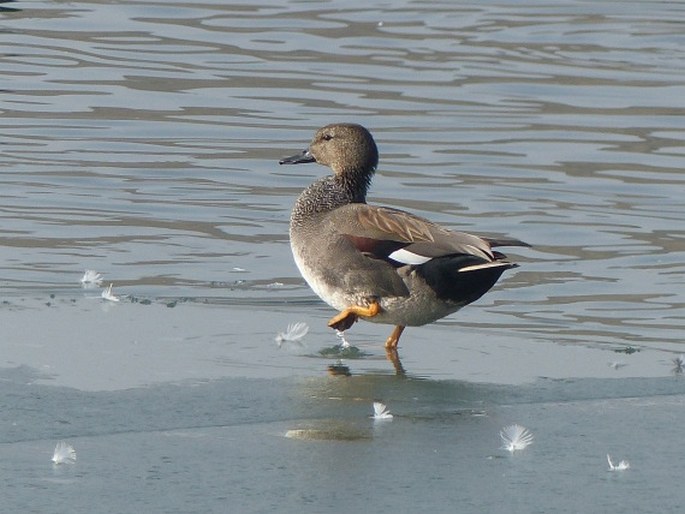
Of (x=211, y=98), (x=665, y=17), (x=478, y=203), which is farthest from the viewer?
(x=665, y=17)

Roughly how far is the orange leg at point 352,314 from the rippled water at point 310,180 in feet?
0.42

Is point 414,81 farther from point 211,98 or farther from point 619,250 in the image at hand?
point 619,250

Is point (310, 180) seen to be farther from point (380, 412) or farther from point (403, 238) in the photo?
point (380, 412)

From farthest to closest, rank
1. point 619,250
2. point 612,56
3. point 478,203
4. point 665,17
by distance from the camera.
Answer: point 665,17 < point 612,56 < point 478,203 < point 619,250

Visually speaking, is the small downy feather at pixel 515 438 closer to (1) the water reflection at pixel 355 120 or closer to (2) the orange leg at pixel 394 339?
(2) the orange leg at pixel 394 339

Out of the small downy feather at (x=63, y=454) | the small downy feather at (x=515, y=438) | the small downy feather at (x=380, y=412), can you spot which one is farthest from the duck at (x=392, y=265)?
the small downy feather at (x=63, y=454)

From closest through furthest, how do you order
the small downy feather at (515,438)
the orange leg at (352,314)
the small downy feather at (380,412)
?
the small downy feather at (515,438) < the small downy feather at (380,412) < the orange leg at (352,314)

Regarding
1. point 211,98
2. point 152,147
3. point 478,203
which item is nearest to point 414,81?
point 211,98

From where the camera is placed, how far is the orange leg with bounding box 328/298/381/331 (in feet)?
21.3

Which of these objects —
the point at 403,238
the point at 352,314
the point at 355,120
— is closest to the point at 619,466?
the point at 403,238

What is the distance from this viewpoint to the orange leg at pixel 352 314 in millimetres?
6504

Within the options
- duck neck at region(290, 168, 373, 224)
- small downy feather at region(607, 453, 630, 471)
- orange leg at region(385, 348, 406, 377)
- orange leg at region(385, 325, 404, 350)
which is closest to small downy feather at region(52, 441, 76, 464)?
small downy feather at region(607, 453, 630, 471)

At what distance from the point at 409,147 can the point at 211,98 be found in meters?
2.49

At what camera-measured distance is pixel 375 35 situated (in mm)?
17859
